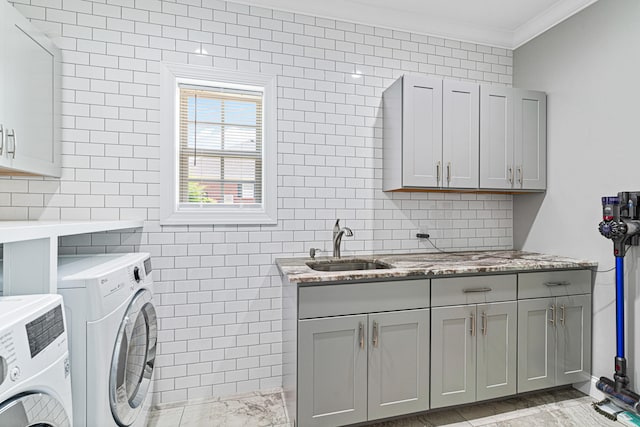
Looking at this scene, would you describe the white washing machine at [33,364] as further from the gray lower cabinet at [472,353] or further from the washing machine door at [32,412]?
the gray lower cabinet at [472,353]

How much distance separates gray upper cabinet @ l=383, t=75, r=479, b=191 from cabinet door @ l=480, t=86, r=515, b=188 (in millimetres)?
65

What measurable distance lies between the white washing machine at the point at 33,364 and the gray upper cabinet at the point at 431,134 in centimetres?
205

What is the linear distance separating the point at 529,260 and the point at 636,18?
1663 mm

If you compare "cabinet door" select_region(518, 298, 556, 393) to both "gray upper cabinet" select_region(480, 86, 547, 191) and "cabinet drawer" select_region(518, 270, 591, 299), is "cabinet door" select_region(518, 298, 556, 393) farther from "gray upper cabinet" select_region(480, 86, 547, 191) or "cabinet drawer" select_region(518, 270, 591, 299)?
"gray upper cabinet" select_region(480, 86, 547, 191)

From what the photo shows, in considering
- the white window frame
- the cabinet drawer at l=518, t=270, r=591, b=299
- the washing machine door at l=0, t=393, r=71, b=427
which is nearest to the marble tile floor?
the cabinet drawer at l=518, t=270, r=591, b=299

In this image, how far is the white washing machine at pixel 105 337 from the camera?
4.23ft

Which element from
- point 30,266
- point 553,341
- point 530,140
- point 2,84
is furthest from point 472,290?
point 2,84

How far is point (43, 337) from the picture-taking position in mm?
916

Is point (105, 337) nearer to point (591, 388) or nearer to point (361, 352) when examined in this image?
point (361, 352)

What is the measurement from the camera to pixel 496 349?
2164 mm

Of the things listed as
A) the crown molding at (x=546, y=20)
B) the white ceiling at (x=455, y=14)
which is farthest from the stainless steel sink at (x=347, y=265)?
the crown molding at (x=546, y=20)

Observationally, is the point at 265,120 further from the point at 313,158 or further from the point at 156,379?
the point at 156,379

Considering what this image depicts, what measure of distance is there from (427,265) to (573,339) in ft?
3.99

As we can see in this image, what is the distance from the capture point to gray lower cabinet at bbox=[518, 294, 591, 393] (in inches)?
87.5
